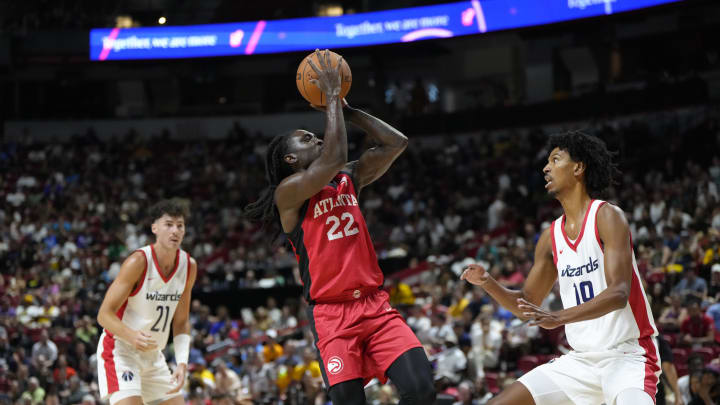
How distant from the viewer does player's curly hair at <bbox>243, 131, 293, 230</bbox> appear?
468 centimetres

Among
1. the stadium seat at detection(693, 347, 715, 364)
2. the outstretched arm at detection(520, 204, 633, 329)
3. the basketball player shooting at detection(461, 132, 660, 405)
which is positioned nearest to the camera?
the outstretched arm at detection(520, 204, 633, 329)

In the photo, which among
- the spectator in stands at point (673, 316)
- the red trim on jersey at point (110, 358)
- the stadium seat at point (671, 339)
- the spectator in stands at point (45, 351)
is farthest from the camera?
the spectator in stands at point (45, 351)

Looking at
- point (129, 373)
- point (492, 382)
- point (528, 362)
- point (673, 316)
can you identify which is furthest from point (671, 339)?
point (129, 373)

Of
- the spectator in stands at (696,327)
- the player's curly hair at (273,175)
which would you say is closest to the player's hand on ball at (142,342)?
the player's curly hair at (273,175)

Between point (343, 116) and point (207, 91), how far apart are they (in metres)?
23.3

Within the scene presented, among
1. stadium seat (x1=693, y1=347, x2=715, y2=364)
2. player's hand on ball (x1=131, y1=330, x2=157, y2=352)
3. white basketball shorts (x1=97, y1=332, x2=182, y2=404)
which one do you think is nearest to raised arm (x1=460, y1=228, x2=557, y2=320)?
player's hand on ball (x1=131, y1=330, x2=157, y2=352)

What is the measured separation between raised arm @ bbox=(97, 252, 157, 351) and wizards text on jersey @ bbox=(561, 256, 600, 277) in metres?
2.46

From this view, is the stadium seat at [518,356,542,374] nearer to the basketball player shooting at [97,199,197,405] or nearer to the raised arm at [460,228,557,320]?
the basketball player shooting at [97,199,197,405]

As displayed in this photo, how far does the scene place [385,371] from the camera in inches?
171

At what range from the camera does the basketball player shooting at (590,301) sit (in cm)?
410

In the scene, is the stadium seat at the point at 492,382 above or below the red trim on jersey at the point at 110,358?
below

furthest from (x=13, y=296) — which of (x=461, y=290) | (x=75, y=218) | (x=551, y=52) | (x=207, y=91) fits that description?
(x=551, y=52)

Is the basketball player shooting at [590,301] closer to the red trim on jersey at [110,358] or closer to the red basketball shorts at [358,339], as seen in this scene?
the red basketball shorts at [358,339]

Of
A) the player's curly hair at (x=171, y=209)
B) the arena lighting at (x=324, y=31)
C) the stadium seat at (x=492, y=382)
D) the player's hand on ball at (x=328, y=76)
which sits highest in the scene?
the arena lighting at (x=324, y=31)
